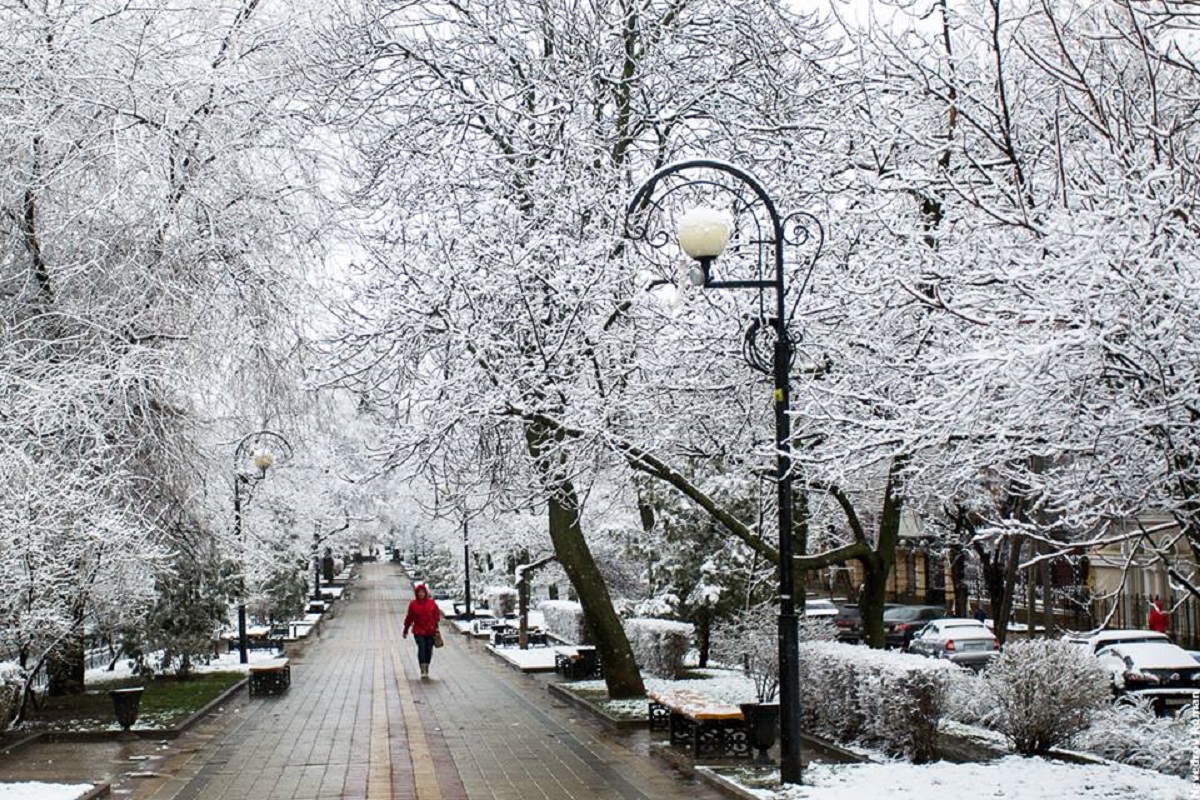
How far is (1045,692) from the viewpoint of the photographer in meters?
13.4

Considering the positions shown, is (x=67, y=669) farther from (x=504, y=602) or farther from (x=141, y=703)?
(x=504, y=602)

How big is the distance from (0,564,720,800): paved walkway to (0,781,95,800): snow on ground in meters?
0.63

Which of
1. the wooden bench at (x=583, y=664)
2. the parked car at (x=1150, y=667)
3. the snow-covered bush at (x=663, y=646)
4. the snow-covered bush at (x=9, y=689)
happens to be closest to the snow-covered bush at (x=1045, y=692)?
the parked car at (x=1150, y=667)

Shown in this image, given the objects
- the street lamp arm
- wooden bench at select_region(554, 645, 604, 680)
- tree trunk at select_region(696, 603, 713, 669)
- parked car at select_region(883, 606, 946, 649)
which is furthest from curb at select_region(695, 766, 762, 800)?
→ parked car at select_region(883, 606, 946, 649)

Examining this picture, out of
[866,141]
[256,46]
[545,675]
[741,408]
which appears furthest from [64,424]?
[545,675]

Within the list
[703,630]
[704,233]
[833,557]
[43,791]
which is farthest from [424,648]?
[704,233]

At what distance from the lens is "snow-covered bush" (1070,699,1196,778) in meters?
11.8

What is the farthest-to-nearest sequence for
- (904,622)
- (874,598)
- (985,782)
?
(904,622)
(874,598)
(985,782)

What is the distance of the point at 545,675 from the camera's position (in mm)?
26016

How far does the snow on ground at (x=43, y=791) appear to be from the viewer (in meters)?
11.4

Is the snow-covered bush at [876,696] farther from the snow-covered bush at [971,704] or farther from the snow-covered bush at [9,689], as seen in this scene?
the snow-covered bush at [9,689]

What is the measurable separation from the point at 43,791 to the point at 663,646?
1255 centimetres

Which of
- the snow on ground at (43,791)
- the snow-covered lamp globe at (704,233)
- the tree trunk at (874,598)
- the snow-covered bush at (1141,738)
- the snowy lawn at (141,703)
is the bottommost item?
the snowy lawn at (141,703)

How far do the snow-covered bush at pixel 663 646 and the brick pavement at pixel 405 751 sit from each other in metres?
2.07
